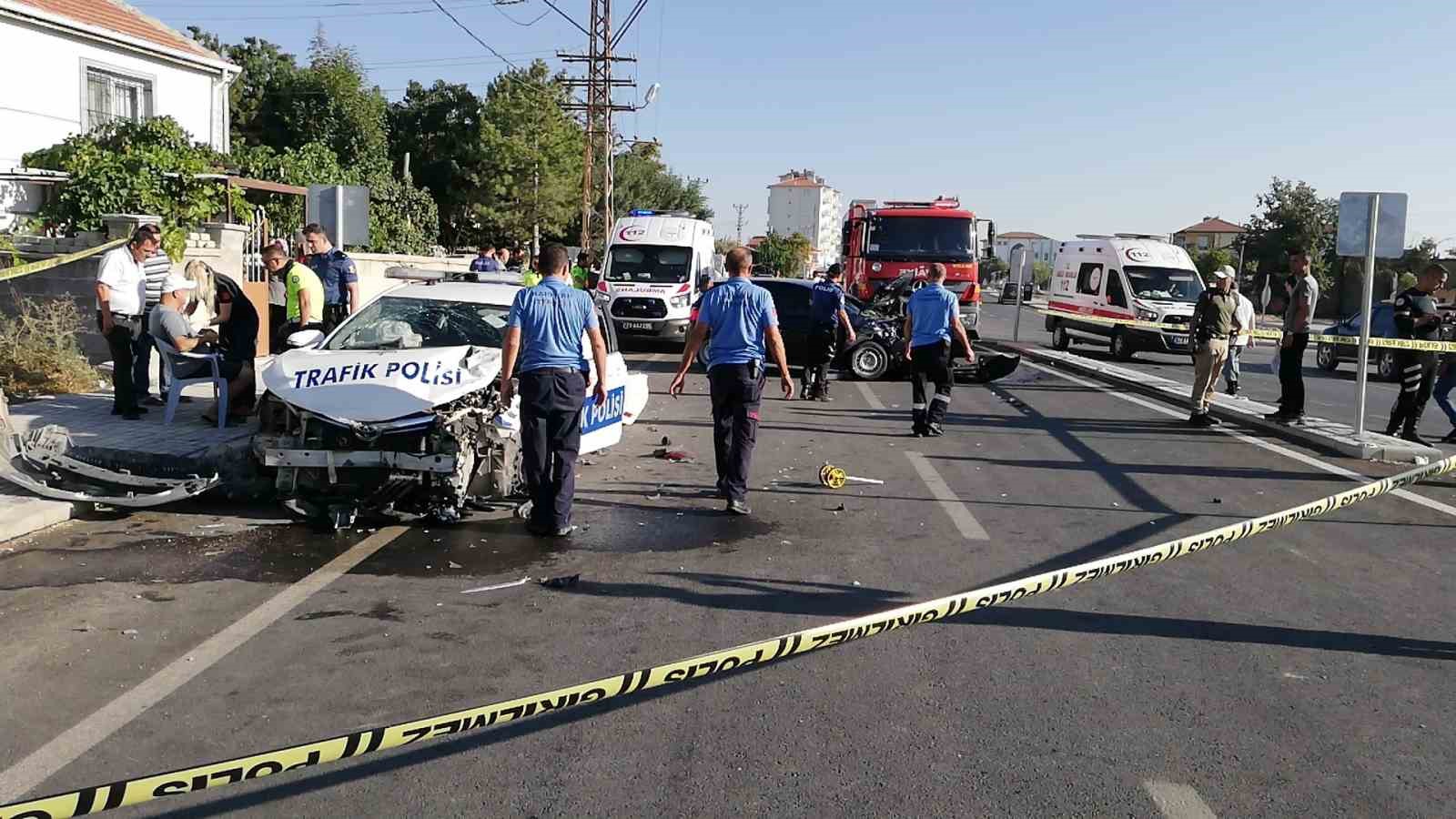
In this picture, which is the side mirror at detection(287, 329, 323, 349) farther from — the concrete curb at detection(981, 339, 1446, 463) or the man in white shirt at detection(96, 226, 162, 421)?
the concrete curb at detection(981, 339, 1446, 463)

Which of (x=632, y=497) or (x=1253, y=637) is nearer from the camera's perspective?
(x=1253, y=637)

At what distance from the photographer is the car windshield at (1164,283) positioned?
23.7 metres

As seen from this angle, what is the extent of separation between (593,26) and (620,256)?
21737mm

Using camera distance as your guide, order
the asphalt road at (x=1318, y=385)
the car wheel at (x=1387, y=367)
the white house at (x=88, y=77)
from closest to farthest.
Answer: the asphalt road at (x=1318, y=385) < the white house at (x=88, y=77) < the car wheel at (x=1387, y=367)

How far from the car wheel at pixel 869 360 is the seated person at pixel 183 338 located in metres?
10.1

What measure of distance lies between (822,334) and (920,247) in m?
8.57

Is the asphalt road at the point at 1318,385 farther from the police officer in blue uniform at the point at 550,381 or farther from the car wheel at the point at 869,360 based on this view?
the police officer in blue uniform at the point at 550,381

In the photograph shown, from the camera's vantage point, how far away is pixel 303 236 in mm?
11539

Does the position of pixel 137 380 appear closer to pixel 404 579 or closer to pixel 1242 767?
pixel 404 579

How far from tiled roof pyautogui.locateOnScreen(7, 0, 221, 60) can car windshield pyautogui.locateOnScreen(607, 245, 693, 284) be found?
8.64 metres

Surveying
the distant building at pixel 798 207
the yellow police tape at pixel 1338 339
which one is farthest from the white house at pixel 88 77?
the distant building at pixel 798 207

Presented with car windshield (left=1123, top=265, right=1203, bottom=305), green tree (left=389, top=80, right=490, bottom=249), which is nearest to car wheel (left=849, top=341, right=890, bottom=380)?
car windshield (left=1123, top=265, right=1203, bottom=305)

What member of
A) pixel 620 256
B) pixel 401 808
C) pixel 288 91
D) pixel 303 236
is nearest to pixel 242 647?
pixel 401 808

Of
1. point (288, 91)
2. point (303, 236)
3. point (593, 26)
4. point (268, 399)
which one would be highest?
point (593, 26)
